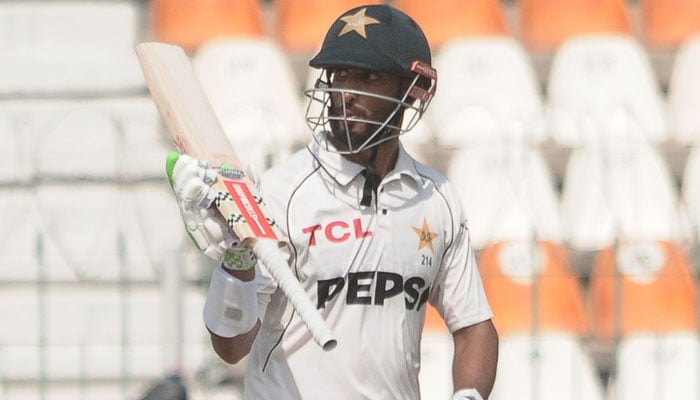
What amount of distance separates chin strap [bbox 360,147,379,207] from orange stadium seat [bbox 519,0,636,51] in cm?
411

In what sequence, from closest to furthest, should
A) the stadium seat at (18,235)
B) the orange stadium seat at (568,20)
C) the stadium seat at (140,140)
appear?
1. the stadium seat at (18,235)
2. the stadium seat at (140,140)
3. the orange stadium seat at (568,20)

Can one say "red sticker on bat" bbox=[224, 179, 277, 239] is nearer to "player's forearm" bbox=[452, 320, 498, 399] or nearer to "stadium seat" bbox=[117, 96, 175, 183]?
"player's forearm" bbox=[452, 320, 498, 399]

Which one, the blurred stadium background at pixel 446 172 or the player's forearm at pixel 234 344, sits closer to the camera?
the player's forearm at pixel 234 344

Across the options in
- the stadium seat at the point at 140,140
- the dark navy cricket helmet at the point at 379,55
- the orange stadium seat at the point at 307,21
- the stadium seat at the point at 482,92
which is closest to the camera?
the dark navy cricket helmet at the point at 379,55

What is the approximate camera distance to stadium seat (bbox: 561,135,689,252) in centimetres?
612

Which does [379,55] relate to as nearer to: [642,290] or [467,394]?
[467,394]

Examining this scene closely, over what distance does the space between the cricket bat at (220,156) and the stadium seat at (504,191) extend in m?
2.74

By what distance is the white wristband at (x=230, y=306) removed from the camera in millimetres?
3123

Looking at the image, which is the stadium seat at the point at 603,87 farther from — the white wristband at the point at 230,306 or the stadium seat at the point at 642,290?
the white wristband at the point at 230,306

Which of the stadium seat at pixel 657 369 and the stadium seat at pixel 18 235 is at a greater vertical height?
the stadium seat at pixel 657 369

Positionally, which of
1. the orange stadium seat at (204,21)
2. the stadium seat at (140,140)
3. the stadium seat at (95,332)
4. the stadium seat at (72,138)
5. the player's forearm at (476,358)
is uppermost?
the player's forearm at (476,358)

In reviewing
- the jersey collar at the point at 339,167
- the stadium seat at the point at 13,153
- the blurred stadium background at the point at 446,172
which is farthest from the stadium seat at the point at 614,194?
the jersey collar at the point at 339,167

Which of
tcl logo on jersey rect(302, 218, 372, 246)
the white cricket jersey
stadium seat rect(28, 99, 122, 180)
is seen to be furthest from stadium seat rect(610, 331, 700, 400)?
tcl logo on jersey rect(302, 218, 372, 246)

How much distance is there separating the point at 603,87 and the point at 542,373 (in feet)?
6.10
